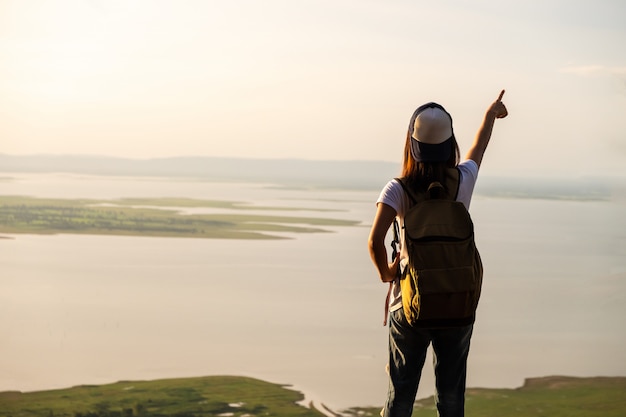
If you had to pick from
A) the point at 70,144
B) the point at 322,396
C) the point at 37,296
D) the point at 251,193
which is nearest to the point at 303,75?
the point at 37,296

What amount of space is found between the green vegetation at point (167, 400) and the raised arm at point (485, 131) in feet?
26.0

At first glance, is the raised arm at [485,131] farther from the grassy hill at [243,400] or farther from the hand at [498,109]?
the grassy hill at [243,400]

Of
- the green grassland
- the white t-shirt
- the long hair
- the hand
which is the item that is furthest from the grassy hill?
the green grassland

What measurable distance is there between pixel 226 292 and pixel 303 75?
41.1 feet

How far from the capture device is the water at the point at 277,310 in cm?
1466

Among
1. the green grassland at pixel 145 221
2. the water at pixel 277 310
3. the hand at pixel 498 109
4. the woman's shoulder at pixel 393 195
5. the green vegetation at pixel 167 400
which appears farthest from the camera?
the green grassland at pixel 145 221

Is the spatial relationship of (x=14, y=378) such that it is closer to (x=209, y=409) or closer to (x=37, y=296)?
(x=209, y=409)

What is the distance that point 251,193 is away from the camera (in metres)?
60.9

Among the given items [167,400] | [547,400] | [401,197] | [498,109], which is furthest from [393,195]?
[547,400]

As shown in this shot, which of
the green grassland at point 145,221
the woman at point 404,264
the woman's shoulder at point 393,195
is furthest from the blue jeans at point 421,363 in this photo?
the green grassland at point 145,221

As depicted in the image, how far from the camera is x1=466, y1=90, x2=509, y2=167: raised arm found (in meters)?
2.48

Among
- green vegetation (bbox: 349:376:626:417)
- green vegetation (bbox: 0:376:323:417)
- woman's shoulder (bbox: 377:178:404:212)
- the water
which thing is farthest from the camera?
the water

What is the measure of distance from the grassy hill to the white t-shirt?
25.9 ft

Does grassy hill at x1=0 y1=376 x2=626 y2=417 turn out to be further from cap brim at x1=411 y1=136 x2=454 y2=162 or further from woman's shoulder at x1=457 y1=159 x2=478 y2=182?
cap brim at x1=411 y1=136 x2=454 y2=162
